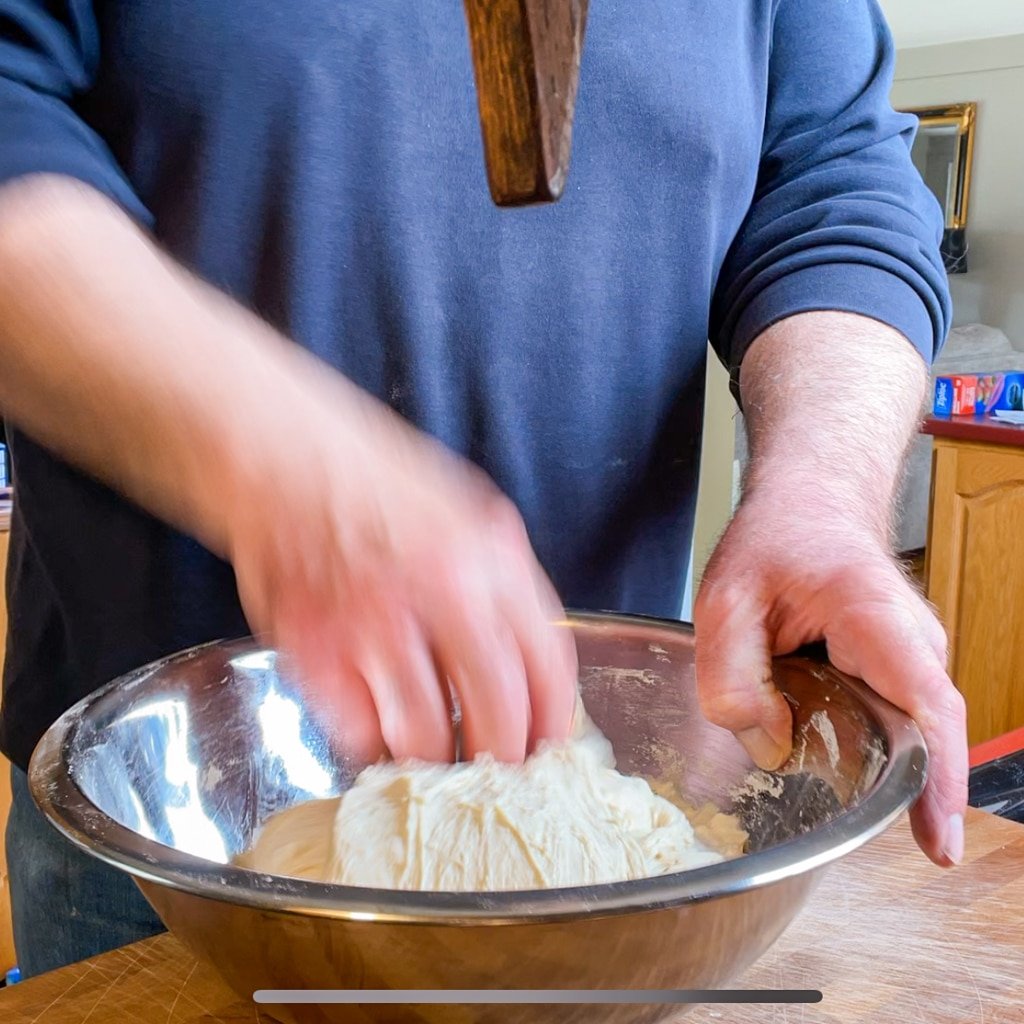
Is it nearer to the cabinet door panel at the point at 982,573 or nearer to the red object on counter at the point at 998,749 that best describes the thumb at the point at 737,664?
the red object on counter at the point at 998,749

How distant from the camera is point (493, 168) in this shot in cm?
28

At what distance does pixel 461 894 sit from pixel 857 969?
0.31m

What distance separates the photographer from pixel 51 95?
64 centimetres

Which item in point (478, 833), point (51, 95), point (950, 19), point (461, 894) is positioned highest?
point (950, 19)

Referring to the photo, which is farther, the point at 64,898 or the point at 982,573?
the point at 982,573

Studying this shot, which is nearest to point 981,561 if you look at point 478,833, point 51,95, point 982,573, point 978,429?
point 982,573

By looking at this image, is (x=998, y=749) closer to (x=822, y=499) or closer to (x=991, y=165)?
(x=822, y=499)

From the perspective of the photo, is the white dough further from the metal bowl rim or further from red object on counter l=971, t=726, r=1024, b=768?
red object on counter l=971, t=726, r=1024, b=768

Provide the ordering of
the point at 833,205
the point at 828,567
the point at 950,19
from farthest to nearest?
the point at 950,19 → the point at 833,205 → the point at 828,567

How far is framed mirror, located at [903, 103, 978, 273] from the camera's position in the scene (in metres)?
4.53

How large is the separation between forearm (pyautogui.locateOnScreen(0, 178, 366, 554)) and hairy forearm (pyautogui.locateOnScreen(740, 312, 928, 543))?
0.29 m

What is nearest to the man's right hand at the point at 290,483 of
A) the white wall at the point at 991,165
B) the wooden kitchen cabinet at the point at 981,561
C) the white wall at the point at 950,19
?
the wooden kitchen cabinet at the point at 981,561

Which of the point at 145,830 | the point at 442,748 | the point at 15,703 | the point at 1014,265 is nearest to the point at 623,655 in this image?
the point at 442,748

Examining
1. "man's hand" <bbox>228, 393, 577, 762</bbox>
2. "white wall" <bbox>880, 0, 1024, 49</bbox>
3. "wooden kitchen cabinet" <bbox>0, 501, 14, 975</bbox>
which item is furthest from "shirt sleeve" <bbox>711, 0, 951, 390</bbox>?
"white wall" <bbox>880, 0, 1024, 49</bbox>
